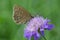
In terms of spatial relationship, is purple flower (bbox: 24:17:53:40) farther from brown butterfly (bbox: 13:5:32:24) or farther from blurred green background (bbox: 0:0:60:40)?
blurred green background (bbox: 0:0:60:40)

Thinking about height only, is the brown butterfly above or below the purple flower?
above

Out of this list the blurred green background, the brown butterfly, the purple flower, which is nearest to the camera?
the purple flower

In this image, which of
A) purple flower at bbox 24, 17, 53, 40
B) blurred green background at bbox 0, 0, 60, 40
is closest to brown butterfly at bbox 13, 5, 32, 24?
purple flower at bbox 24, 17, 53, 40

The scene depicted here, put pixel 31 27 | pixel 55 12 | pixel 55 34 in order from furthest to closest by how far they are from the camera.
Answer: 1. pixel 55 12
2. pixel 55 34
3. pixel 31 27

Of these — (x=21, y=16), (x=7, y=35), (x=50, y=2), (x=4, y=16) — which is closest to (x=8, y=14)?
(x=4, y=16)

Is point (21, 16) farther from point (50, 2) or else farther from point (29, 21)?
point (50, 2)

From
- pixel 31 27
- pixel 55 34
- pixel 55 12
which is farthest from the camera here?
pixel 55 12
